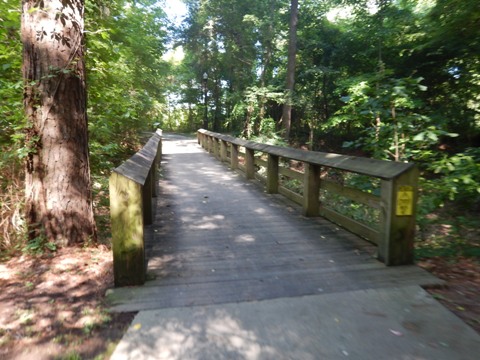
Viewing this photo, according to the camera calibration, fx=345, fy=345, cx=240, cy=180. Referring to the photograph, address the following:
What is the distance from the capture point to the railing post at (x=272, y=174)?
22.9 feet

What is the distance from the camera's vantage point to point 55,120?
3721mm

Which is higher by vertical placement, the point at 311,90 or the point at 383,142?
the point at 311,90

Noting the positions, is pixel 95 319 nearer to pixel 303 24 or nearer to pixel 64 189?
Answer: pixel 64 189

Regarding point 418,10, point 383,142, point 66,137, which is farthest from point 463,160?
point 418,10

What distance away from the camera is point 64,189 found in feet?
12.5

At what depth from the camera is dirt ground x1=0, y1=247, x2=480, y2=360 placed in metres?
2.28

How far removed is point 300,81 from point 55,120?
19.2m

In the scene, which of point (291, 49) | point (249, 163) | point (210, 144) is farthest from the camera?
point (291, 49)

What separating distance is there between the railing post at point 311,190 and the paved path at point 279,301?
486 millimetres

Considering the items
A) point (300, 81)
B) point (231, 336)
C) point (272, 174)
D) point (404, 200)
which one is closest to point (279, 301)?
point (231, 336)

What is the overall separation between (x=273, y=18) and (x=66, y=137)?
17536 millimetres

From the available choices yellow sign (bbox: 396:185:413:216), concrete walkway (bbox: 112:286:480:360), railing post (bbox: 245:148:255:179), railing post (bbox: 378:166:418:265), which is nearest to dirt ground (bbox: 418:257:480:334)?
concrete walkway (bbox: 112:286:480:360)

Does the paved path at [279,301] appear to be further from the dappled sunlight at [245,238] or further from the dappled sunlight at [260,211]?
the dappled sunlight at [260,211]

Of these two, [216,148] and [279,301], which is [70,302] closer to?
[279,301]
